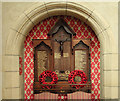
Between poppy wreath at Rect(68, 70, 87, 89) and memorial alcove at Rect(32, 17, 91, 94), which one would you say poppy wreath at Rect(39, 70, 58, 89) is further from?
poppy wreath at Rect(68, 70, 87, 89)

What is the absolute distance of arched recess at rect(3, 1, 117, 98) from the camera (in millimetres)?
3291

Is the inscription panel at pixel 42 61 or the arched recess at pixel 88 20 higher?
the arched recess at pixel 88 20

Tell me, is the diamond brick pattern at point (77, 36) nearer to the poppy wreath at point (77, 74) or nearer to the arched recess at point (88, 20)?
the poppy wreath at point (77, 74)

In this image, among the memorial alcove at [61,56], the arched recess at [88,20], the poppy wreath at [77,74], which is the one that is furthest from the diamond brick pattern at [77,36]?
the arched recess at [88,20]

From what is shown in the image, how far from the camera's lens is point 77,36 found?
3961 millimetres

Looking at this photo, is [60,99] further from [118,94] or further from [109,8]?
[109,8]

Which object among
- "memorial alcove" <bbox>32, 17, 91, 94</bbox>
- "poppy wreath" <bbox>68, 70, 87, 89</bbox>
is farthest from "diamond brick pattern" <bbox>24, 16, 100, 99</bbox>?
"poppy wreath" <bbox>68, 70, 87, 89</bbox>

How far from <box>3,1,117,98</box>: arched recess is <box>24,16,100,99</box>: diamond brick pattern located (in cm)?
45

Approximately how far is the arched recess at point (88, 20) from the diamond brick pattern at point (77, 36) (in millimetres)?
450

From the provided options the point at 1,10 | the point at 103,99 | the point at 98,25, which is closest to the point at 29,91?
the point at 103,99

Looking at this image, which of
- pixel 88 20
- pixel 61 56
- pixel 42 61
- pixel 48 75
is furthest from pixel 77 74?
pixel 88 20

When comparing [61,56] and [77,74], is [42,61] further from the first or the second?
[77,74]

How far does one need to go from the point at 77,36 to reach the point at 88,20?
0.66 meters

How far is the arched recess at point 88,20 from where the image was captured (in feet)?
10.8
